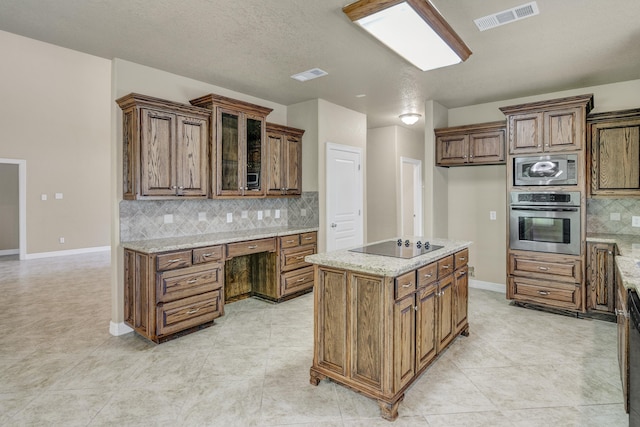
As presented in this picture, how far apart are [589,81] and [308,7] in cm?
356

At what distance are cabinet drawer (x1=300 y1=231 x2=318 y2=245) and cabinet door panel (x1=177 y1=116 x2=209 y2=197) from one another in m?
1.44

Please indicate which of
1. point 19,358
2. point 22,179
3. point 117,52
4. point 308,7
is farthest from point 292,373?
point 22,179

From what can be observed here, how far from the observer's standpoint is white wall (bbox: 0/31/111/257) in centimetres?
696

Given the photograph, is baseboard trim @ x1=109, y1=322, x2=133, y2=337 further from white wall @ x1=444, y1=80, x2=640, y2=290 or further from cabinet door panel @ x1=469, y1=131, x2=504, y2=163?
cabinet door panel @ x1=469, y1=131, x2=504, y2=163

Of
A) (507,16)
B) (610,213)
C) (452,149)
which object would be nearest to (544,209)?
(610,213)

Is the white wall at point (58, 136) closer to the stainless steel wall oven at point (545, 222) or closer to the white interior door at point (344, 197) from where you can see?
the white interior door at point (344, 197)

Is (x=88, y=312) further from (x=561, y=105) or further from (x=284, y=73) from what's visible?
(x=561, y=105)

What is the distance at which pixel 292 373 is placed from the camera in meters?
2.70

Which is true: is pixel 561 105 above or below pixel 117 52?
below

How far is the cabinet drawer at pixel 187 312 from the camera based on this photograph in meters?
3.19

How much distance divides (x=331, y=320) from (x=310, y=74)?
273cm

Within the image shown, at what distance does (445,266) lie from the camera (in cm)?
279

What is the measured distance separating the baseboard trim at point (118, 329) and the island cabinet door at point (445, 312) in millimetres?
2946

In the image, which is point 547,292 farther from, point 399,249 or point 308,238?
point 308,238
